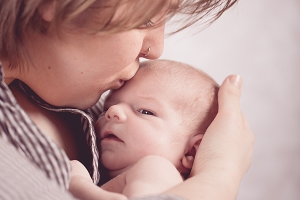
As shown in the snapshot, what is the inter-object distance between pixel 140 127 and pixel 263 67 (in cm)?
84

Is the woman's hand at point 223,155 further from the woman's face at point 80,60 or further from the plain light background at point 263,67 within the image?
the plain light background at point 263,67

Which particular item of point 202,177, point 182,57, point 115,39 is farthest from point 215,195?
point 182,57

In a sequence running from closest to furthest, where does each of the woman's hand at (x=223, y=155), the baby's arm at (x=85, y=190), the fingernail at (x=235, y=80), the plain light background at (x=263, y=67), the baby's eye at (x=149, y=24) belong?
1. the baby's arm at (x=85, y=190)
2. the woman's hand at (x=223, y=155)
3. the baby's eye at (x=149, y=24)
4. the fingernail at (x=235, y=80)
5. the plain light background at (x=263, y=67)

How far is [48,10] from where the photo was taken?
3.01 feet

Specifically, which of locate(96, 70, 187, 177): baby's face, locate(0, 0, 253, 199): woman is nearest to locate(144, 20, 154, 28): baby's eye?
→ locate(0, 0, 253, 199): woman

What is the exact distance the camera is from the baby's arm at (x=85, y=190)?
0.77 metres

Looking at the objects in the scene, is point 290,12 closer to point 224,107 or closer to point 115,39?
point 224,107

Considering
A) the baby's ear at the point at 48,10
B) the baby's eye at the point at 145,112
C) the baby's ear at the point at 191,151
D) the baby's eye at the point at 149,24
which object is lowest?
the baby's ear at the point at 191,151

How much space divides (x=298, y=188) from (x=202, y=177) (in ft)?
3.02

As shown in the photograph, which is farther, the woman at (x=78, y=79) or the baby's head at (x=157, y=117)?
the baby's head at (x=157, y=117)

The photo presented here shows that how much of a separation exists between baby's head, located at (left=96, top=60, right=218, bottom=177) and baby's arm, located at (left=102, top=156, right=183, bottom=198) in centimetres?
11

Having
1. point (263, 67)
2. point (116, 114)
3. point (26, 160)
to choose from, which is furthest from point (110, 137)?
point (263, 67)

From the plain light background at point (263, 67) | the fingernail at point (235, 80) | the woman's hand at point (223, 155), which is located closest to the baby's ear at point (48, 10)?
the woman's hand at point (223, 155)

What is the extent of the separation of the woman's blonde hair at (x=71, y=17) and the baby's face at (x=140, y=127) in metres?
0.21
